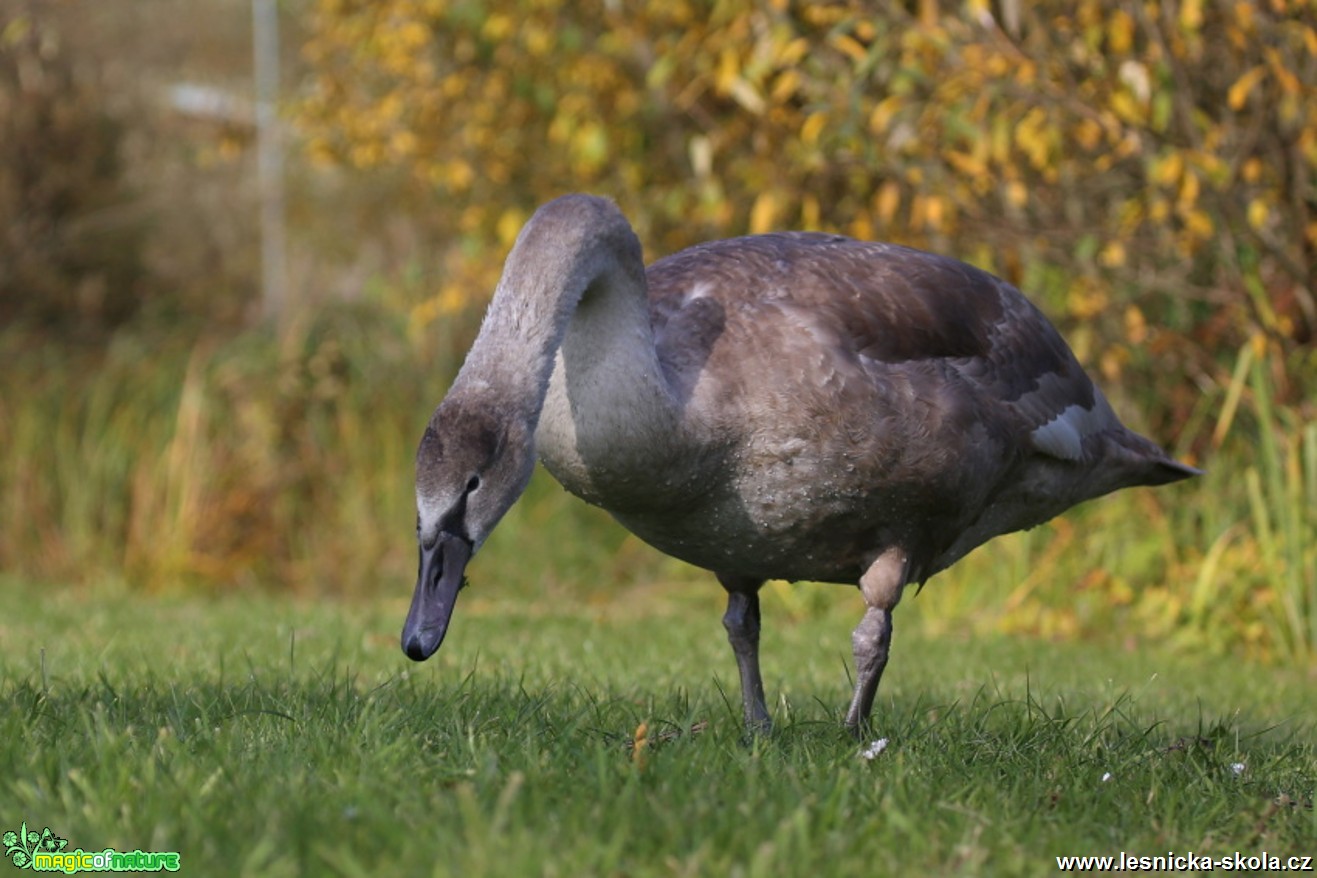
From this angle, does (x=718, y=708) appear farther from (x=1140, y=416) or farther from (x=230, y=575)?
(x=230, y=575)

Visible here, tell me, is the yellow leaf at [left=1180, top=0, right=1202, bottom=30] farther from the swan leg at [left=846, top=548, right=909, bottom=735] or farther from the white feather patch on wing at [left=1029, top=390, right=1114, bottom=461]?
the swan leg at [left=846, top=548, right=909, bottom=735]

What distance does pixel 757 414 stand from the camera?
429cm

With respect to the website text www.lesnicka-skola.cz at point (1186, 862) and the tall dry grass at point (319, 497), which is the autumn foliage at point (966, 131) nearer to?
the tall dry grass at point (319, 497)

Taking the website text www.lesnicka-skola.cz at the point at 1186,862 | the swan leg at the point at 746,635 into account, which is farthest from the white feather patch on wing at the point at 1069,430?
the website text www.lesnicka-skola.cz at the point at 1186,862

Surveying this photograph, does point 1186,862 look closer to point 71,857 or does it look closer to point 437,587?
point 437,587

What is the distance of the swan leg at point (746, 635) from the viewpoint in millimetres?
4902

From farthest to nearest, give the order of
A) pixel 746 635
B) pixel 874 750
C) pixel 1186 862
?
pixel 746 635
pixel 874 750
pixel 1186 862

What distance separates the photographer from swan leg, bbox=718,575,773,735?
490 centimetres

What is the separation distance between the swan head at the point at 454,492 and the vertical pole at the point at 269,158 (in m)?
14.0

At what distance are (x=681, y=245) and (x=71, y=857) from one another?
851 cm

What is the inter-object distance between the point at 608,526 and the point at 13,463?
4.21m

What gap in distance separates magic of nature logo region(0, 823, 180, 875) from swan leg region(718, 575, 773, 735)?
Result: 2.34 m

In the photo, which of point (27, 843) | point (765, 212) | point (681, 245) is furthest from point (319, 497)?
point (27, 843)

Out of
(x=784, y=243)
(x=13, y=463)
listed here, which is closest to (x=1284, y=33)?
(x=784, y=243)
